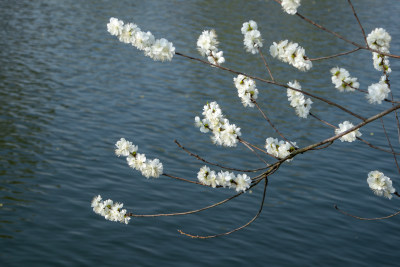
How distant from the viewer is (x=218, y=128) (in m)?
5.21

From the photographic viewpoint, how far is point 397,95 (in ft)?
54.9

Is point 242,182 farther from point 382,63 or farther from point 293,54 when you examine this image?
point 382,63

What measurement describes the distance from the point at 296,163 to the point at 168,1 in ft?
60.4

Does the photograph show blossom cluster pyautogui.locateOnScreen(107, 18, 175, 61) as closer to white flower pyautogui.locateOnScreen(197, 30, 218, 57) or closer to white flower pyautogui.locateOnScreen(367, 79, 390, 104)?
white flower pyautogui.locateOnScreen(197, 30, 218, 57)

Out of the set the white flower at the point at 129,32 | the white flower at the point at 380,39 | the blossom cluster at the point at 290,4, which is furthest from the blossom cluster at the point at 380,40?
the white flower at the point at 129,32

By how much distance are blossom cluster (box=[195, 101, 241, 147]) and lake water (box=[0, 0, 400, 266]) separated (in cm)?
334

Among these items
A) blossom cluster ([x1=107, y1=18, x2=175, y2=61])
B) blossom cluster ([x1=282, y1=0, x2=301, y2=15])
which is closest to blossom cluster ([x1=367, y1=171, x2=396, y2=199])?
blossom cluster ([x1=282, y1=0, x2=301, y2=15])

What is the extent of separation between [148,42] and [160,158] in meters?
6.53

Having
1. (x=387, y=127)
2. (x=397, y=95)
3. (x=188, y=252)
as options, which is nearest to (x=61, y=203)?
(x=188, y=252)

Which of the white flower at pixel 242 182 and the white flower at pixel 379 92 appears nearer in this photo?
the white flower at pixel 379 92

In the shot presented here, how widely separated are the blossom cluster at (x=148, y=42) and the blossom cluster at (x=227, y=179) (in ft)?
3.14

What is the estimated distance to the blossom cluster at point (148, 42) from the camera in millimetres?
4895

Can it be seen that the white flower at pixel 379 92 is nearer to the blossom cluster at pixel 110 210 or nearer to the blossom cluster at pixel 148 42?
the blossom cluster at pixel 148 42

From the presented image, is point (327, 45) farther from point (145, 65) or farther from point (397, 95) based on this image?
point (145, 65)
